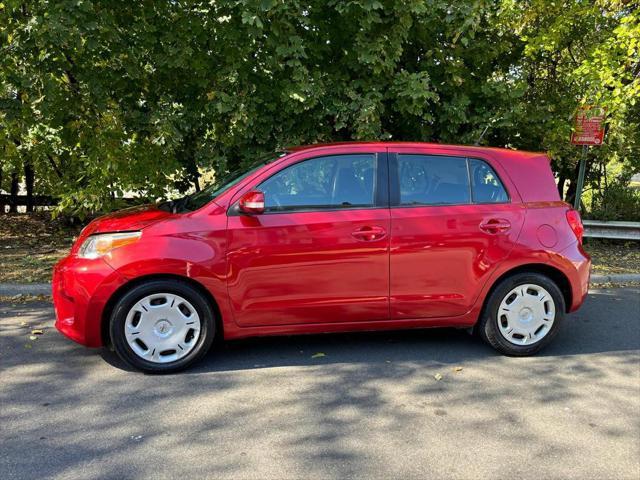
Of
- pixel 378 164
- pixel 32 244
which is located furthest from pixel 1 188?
pixel 378 164

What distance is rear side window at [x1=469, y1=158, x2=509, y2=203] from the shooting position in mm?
4641

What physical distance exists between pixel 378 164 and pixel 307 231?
816 mm

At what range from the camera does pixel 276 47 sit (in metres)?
6.80

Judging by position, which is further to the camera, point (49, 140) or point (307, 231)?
point (49, 140)

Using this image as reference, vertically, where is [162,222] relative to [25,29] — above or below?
below

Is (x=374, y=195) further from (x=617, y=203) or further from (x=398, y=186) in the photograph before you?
(x=617, y=203)

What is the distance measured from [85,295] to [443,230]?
8.85 ft

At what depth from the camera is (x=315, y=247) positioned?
14.1 feet

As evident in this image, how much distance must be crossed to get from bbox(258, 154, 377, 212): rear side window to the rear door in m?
0.23

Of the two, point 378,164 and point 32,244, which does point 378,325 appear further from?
point 32,244

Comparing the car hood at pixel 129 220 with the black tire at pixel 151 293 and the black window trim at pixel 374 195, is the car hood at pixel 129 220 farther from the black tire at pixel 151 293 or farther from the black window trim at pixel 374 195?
the black window trim at pixel 374 195

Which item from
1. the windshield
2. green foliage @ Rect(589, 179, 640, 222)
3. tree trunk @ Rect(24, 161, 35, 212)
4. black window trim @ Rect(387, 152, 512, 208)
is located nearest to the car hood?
the windshield

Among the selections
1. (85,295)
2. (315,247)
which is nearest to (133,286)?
(85,295)

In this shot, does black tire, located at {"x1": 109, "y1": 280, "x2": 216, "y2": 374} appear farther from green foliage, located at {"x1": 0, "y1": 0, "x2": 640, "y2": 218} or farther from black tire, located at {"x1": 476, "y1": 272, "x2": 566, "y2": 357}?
green foliage, located at {"x1": 0, "y1": 0, "x2": 640, "y2": 218}
